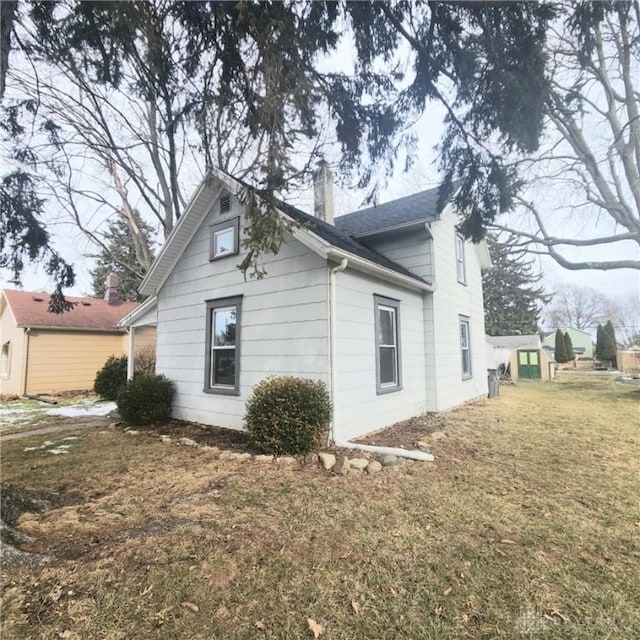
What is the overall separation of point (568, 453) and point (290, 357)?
16.0 feet

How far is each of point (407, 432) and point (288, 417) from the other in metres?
2.77

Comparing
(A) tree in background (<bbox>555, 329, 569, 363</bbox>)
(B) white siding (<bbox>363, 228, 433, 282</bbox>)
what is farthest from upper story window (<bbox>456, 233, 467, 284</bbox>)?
(A) tree in background (<bbox>555, 329, 569, 363</bbox>)

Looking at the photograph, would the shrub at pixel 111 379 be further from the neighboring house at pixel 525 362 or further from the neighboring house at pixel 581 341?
the neighboring house at pixel 581 341

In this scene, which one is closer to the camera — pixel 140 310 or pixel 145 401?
pixel 145 401

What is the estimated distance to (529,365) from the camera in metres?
22.5

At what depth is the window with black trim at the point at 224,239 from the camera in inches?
313

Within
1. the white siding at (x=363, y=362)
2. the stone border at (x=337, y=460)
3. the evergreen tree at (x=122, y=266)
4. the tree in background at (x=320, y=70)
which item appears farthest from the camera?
the evergreen tree at (x=122, y=266)

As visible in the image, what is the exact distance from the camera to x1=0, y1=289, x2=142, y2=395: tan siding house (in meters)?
14.7

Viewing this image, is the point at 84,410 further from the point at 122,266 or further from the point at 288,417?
the point at 122,266

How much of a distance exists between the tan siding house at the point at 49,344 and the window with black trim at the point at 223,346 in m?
8.55

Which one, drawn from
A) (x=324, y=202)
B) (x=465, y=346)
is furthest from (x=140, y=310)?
(x=465, y=346)

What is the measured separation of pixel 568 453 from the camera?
6074 mm

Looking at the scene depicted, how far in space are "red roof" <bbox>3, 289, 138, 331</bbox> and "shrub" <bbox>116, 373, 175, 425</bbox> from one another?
707 cm

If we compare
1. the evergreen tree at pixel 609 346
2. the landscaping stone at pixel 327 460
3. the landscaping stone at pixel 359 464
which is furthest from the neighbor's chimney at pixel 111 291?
the evergreen tree at pixel 609 346
